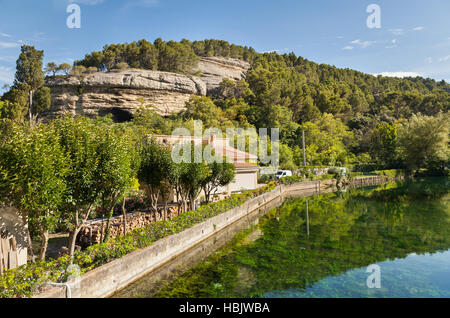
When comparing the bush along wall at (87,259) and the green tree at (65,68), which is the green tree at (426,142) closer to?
the bush along wall at (87,259)

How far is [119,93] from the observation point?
53.8 m

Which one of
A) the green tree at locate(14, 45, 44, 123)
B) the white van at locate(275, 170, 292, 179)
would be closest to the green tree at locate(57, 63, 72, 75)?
the green tree at locate(14, 45, 44, 123)

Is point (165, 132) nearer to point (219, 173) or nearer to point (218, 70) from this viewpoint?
point (219, 173)

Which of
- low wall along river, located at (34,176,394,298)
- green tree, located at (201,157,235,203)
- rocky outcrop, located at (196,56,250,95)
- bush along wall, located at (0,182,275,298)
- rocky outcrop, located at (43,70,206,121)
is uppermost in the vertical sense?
rocky outcrop, located at (196,56,250,95)

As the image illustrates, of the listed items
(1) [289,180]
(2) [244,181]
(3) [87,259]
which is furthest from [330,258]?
(1) [289,180]

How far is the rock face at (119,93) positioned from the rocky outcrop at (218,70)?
967 cm

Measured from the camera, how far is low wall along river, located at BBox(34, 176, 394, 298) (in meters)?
8.34

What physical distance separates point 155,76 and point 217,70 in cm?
2493

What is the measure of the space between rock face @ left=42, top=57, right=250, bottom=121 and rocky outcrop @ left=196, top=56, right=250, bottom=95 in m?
9.67

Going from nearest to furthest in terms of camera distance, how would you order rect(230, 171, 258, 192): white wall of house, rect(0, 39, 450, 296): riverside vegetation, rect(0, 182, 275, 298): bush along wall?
rect(0, 182, 275, 298): bush along wall → rect(0, 39, 450, 296): riverside vegetation → rect(230, 171, 258, 192): white wall of house

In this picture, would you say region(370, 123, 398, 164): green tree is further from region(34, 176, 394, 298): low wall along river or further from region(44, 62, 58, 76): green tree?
region(44, 62, 58, 76): green tree
